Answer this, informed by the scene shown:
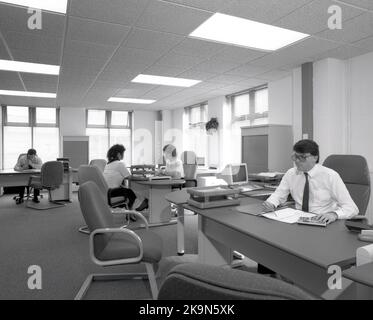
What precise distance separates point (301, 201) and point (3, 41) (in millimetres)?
4013

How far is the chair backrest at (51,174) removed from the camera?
5.91m

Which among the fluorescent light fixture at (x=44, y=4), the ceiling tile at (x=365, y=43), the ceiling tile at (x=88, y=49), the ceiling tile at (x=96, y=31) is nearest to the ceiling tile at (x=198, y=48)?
the ceiling tile at (x=96, y=31)

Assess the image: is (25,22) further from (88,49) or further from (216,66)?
(216,66)

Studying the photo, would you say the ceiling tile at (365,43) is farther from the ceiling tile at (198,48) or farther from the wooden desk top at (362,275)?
the wooden desk top at (362,275)

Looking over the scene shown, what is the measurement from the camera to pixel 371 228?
160 centimetres

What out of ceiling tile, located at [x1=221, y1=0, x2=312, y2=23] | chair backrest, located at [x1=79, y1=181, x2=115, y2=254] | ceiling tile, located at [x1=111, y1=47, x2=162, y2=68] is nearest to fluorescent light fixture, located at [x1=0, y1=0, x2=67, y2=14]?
ceiling tile, located at [x1=111, y1=47, x2=162, y2=68]

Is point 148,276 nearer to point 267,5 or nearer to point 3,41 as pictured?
point 267,5

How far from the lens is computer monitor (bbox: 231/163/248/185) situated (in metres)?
3.35

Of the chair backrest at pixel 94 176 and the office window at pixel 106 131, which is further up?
the office window at pixel 106 131

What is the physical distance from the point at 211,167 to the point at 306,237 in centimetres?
623

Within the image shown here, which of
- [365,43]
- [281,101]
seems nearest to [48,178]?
[281,101]

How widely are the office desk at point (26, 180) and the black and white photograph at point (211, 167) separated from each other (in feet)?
0.08

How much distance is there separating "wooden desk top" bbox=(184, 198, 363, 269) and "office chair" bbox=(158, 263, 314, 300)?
84cm
